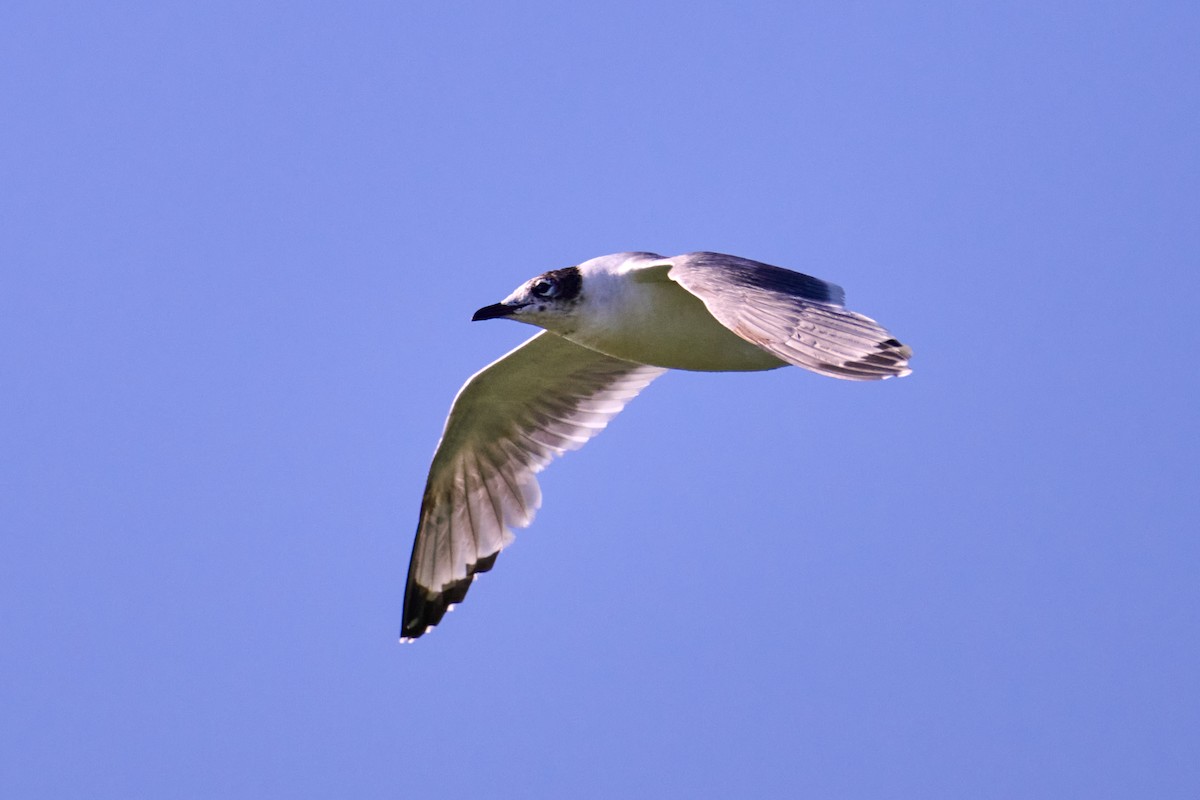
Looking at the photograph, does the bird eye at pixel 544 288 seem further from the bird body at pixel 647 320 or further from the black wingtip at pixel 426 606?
the black wingtip at pixel 426 606

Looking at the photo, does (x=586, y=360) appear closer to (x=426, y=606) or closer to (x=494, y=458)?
(x=494, y=458)

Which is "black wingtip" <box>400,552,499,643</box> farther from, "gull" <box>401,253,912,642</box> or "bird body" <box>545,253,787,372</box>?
"bird body" <box>545,253,787,372</box>

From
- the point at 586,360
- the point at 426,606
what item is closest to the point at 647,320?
the point at 586,360

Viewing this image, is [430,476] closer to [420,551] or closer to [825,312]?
[420,551]

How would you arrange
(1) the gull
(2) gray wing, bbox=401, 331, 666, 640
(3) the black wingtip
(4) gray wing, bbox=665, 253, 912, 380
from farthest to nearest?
(3) the black wingtip
(2) gray wing, bbox=401, 331, 666, 640
(1) the gull
(4) gray wing, bbox=665, 253, 912, 380

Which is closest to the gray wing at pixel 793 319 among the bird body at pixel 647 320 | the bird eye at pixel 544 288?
the bird body at pixel 647 320

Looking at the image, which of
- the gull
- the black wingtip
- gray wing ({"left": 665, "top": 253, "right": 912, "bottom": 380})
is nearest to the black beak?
the gull
